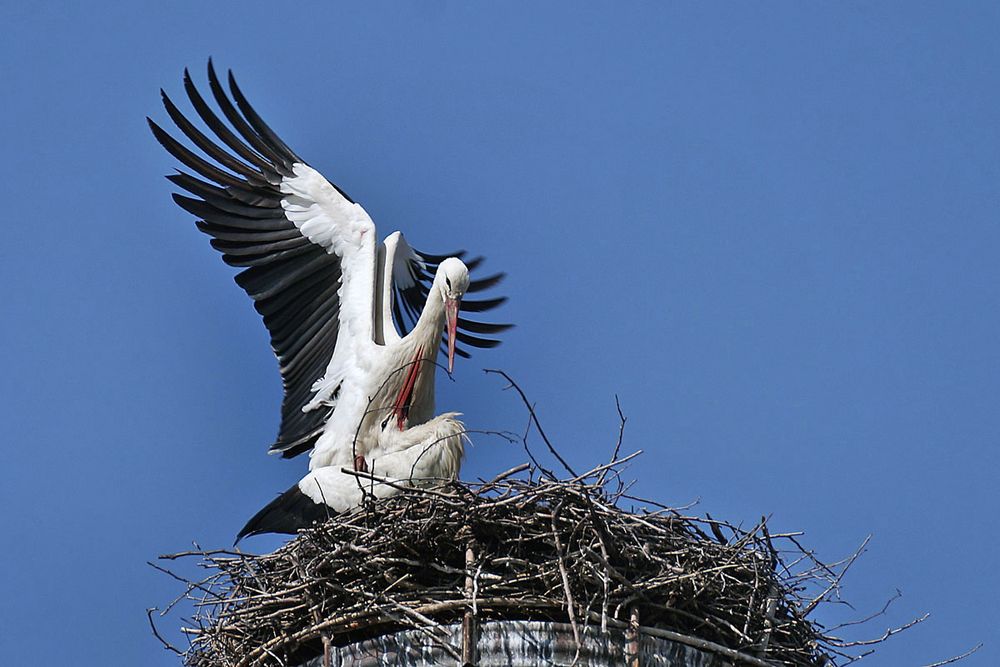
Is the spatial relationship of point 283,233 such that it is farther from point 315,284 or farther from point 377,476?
point 377,476

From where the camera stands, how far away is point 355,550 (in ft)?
24.9

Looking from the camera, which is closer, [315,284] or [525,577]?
[525,577]

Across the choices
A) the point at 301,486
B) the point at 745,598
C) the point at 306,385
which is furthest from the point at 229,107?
the point at 745,598

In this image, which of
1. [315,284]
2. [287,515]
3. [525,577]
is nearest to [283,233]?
[315,284]

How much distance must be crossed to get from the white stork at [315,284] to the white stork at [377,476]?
40 cm

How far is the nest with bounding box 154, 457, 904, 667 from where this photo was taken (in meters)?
7.34

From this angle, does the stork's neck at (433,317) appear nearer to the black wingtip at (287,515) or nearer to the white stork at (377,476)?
the white stork at (377,476)

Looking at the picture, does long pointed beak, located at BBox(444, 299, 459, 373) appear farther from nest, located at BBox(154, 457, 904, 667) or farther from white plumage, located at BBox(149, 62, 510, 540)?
nest, located at BBox(154, 457, 904, 667)

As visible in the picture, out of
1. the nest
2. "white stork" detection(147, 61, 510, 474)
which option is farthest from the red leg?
the nest

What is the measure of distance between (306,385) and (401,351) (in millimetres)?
770

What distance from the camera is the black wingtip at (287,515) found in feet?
29.3

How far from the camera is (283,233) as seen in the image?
33.9ft

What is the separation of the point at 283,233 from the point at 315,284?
35cm

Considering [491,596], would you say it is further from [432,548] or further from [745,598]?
[745,598]
